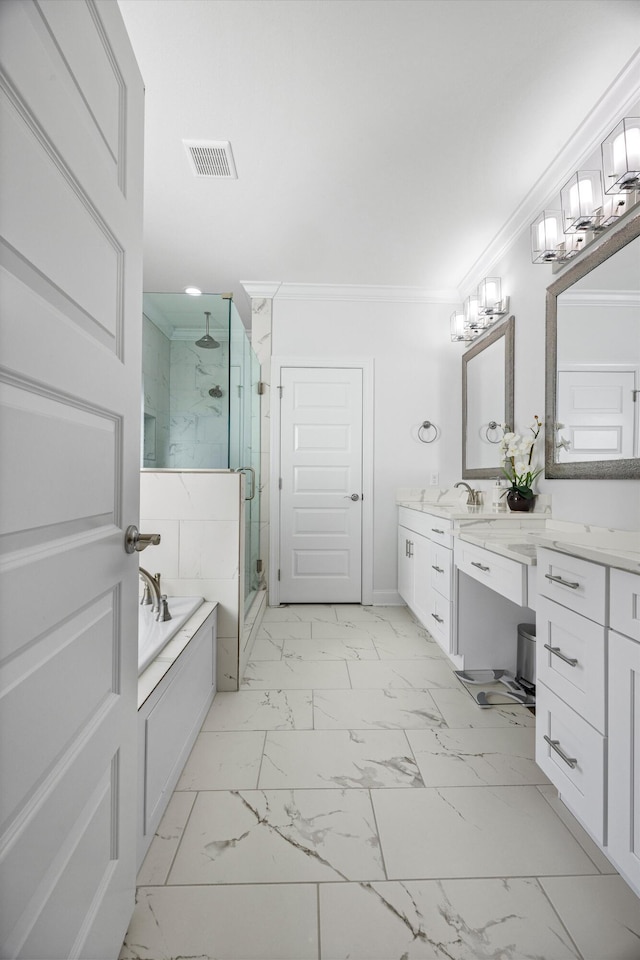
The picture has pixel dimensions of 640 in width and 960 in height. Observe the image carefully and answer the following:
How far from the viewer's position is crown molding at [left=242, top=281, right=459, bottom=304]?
369 cm

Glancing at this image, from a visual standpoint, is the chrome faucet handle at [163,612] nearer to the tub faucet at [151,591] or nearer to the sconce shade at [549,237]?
the tub faucet at [151,591]

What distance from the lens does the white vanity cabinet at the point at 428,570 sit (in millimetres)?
2496

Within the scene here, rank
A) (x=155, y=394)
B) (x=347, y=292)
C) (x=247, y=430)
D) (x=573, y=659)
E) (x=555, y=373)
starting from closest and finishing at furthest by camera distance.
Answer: (x=573, y=659) < (x=155, y=394) < (x=555, y=373) < (x=247, y=430) < (x=347, y=292)

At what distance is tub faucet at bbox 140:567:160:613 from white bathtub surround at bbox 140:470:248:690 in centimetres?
23

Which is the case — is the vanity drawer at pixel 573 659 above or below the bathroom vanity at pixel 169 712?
above

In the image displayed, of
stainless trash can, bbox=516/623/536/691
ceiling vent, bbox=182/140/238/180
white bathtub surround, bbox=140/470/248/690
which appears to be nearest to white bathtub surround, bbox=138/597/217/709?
white bathtub surround, bbox=140/470/248/690

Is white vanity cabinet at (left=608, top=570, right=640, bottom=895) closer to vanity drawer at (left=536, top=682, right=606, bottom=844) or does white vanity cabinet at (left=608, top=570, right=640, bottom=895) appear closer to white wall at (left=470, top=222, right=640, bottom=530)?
vanity drawer at (left=536, top=682, right=606, bottom=844)

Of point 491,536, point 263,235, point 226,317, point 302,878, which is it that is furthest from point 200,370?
point 302,878

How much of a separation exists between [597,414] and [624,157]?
927 mm

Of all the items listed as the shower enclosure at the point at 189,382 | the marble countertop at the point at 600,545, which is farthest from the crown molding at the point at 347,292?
the marble countertop at the point at 600,545

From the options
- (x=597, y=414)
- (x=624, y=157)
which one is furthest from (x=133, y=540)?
(x=624, y=157)

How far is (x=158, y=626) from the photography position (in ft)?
5.96

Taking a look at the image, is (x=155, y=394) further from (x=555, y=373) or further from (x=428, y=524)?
(x=555, y=373)

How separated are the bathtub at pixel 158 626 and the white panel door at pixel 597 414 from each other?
1.85 metres
